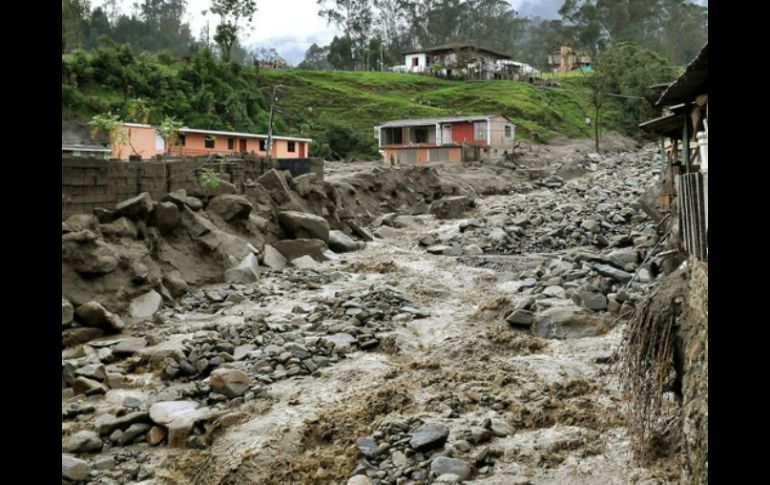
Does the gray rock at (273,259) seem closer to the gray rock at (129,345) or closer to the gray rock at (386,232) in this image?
the gray rock at (129,345)

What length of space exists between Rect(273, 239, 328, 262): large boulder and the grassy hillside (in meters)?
16.4

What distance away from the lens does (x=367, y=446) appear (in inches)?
284

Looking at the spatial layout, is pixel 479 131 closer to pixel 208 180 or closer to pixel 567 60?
pixel 208 180

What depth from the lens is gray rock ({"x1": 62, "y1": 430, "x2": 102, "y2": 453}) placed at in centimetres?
741

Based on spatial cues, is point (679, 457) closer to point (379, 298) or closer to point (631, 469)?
point (631, 469)

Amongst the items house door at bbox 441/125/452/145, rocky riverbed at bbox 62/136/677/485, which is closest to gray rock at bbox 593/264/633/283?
rocky riverbed at bbox 62/136/677/485

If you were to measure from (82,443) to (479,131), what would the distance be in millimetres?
41740

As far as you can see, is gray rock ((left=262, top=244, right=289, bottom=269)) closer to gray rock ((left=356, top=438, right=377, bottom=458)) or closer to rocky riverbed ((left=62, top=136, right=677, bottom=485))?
rocky riverbed ((left=62, top=136, right=677, bottom=485))

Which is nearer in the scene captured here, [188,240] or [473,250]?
[188,240]

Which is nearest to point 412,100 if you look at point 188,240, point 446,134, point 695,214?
point 446,134

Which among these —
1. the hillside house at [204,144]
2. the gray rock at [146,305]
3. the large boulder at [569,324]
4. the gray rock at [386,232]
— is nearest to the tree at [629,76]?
the hillside house at [204,144]

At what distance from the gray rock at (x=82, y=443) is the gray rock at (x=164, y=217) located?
861cm

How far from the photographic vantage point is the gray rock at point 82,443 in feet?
24.3
